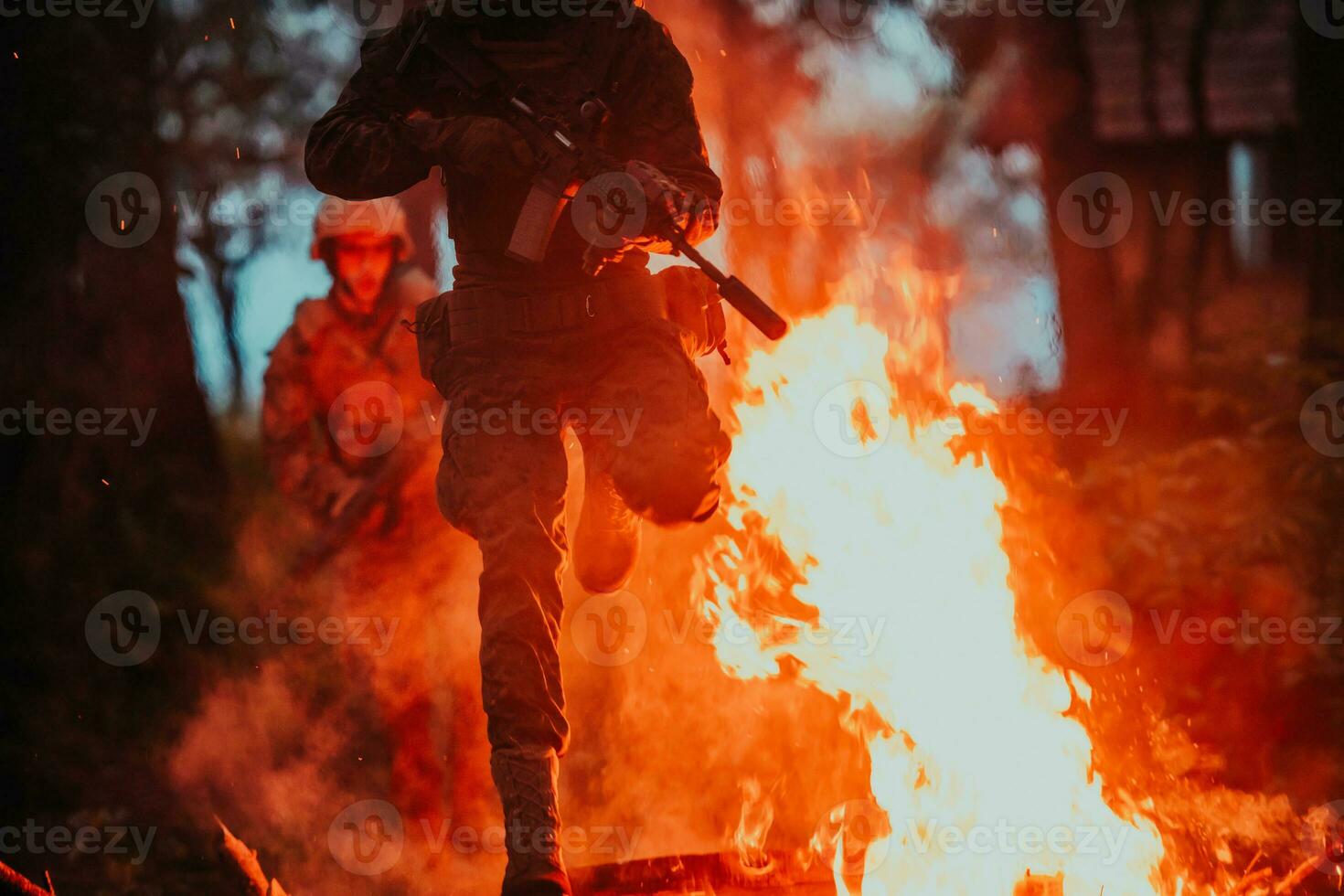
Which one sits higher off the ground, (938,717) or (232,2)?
(232,2)

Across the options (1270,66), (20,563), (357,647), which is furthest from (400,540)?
(1270,66)

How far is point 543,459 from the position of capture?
11.7 feet

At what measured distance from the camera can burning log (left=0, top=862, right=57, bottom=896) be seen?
3.45 meters

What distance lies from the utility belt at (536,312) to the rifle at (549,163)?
184 mm

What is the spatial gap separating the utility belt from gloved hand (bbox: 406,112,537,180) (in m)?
0.37

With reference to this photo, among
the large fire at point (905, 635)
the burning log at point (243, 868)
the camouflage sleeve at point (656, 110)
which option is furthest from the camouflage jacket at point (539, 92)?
the burning log at point (243, 868)

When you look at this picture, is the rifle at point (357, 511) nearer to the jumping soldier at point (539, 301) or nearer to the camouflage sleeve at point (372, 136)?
the jumping soldier at point (539, 301)

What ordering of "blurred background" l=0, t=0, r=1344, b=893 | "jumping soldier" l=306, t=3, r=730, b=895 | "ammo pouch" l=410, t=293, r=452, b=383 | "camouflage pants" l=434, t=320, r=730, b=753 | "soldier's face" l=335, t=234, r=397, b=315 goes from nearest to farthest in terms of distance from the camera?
1. "camouflage pants" l=434, t=320, r=730, b=753
2. "jumping soldier" l=306, t=3, r=730, b=895
3. "ammo pouch" l=410, t=293, r=452, b=383
4. "blurred background" l=0, t=0, r=1344, b=893
5. "soldier's face" l=335, t=234, r=397, b=315

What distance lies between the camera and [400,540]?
6172 millimetres

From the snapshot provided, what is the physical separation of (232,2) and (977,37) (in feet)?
13.2

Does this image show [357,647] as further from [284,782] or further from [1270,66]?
[1270,66]

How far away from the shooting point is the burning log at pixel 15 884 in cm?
345

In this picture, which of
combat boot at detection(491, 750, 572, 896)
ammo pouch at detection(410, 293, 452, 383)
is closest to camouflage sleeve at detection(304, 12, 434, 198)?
ammo pouch at detection(410, 293, 452, 383)

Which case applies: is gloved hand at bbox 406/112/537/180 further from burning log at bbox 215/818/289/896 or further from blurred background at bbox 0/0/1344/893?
blurred background at bbox 0/0/1344/893
